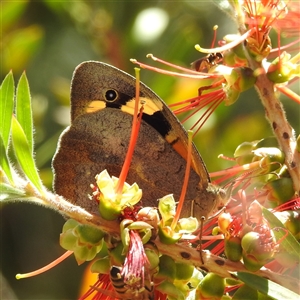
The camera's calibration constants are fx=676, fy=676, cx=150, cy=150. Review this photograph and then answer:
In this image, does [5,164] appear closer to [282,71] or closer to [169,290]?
[169,290]

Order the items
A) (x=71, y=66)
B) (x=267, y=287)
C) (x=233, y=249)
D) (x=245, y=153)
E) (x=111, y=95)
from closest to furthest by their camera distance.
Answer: (x=267, y=287) < (x=233, y=249) < (x=245, y=153) < (x=111, y=95) < (x=71, y=66)

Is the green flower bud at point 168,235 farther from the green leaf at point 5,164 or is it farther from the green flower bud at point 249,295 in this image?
the green leaf at point 5,164

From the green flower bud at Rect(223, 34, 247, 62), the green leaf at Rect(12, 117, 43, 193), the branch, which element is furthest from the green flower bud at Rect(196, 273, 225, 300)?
the green flower bud at Rect(223, 34, 247, 62)

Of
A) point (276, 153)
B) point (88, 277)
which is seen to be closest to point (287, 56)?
point (276, 153)

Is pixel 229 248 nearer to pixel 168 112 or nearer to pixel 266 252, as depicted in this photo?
pixel 266 252

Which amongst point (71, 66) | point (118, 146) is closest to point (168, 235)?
point (118, 146)

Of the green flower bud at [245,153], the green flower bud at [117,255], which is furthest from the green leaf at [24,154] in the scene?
the green flower bud at [245,153]

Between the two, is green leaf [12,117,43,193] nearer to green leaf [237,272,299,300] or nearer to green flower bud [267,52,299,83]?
green leaf [237,272,299,300]
